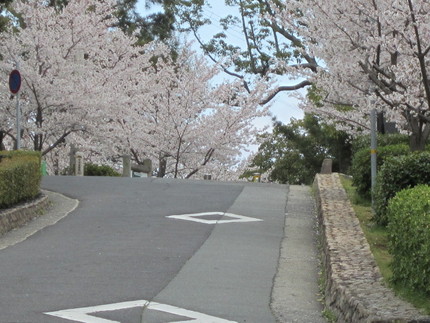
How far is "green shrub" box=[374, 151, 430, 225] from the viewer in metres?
13.0

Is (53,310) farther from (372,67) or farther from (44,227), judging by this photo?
(372,67)

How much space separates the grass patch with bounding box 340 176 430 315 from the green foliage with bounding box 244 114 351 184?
1382 cm

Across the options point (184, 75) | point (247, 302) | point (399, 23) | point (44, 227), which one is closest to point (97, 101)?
point (184, 75)

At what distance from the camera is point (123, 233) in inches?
562

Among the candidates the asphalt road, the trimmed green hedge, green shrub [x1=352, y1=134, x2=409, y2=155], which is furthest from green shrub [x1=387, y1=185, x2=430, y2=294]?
green shrub [x1=352, y1=134, x2=409, y2=155]

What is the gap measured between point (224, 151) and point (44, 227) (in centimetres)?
1744

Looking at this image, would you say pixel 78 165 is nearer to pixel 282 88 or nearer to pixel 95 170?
pixel 95 170

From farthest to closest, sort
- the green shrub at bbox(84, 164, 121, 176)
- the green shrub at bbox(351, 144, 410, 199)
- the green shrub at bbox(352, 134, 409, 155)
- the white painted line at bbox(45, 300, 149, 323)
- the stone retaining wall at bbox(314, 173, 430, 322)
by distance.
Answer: the green shrub at bbox(84, 164, 121, 176), the green shrub at bbox(352, 134, 409, 155), the green shrub at bbox(351, 144, 410, 199), the white painted line at bbox(45, 300, 149, 323), the stone retaining wall at bbox(314, 173, 430, 322)

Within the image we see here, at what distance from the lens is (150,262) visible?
11695mm

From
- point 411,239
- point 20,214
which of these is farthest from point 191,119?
point 411,239

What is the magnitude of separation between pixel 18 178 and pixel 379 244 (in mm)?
7495

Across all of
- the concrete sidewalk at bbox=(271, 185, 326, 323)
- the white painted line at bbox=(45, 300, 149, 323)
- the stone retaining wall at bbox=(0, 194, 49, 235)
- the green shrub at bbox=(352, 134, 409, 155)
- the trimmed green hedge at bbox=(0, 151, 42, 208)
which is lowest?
the white painted line at bbox=(45, 300, 149, 323)

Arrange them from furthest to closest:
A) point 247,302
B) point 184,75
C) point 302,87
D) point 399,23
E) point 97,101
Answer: point 302,87
point 184,75
point 97,101
point 399,23
point 247,302

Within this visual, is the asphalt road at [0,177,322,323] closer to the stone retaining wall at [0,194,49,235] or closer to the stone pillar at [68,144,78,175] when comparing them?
the stone retaining wall at [0,194,49,235]
